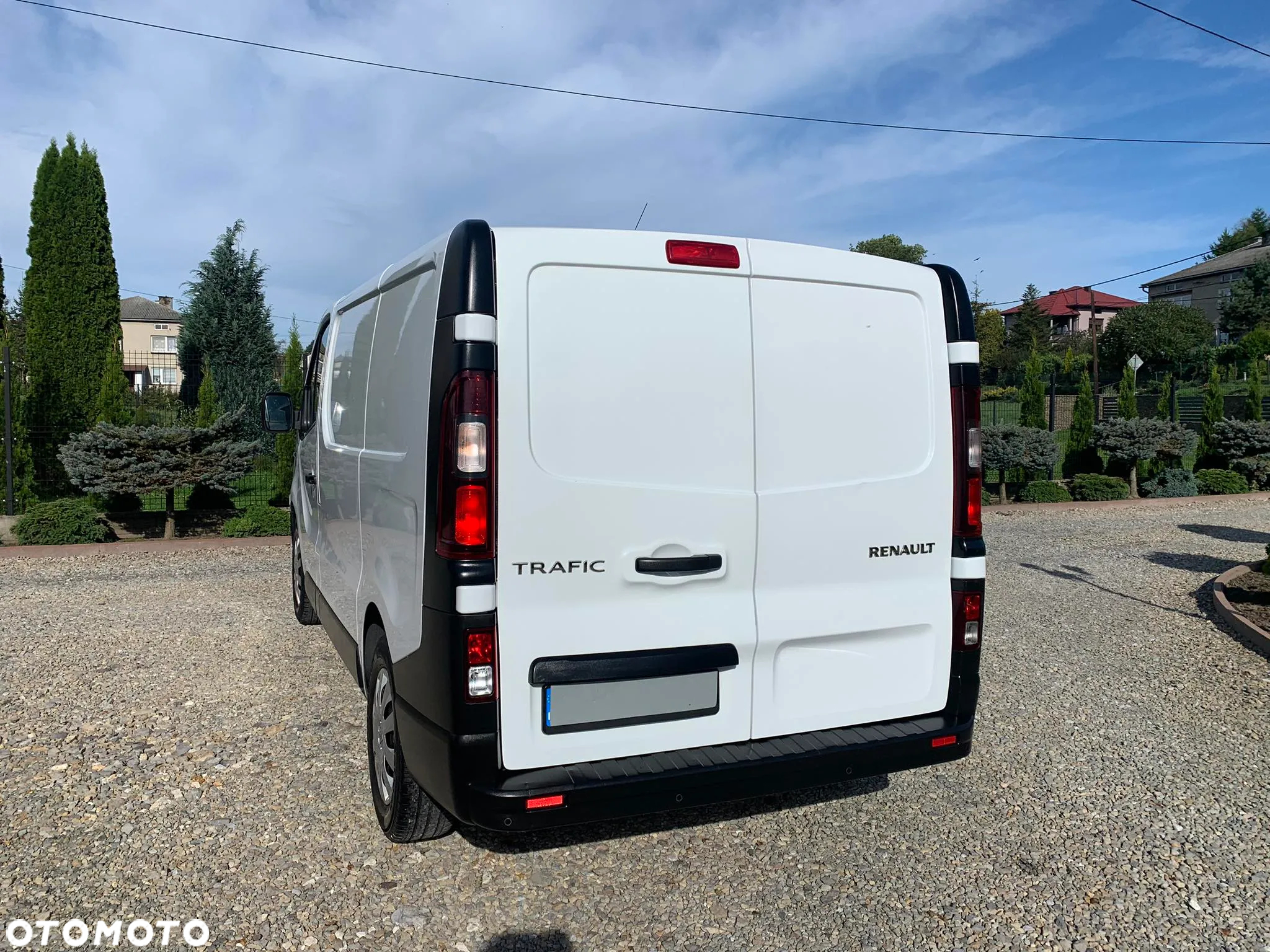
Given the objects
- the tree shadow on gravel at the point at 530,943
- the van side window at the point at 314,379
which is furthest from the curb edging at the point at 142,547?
the tree shadow on gravel at the point at 530,943

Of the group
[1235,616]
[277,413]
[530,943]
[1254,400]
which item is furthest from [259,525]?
[1254,400]

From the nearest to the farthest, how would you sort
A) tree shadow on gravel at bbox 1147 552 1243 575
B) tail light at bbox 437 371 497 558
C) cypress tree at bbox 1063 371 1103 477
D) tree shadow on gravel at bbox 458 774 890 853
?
tail light at bbox 437 371 497 558
tree shadow on gravel at bbox 458 774 890 853
tree shadow on gravel at bbox 1147 552 1243 575
cypress tree at bbox 1063 371 1103 477

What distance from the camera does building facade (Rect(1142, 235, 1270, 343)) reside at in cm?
6450

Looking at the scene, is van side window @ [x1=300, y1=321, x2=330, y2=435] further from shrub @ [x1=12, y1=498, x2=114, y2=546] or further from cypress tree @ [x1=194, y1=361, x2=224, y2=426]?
cypress tree @ [x1=194, y1=361, x2=224, y2=426]

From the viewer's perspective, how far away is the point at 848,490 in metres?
3.12

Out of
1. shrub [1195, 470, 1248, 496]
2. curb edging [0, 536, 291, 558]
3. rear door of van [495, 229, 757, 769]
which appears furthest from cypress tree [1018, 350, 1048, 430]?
rear door of van [495, 229, 757, 769]

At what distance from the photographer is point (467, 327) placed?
8.75 ft

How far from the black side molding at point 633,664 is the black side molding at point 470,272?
1067 millimetres

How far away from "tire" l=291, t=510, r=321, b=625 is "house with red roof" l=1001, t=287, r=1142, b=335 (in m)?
76.3

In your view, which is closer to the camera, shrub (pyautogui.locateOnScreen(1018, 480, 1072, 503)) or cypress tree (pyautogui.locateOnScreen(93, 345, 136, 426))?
cypress tree (pyautogui.locateOnScreen(93, 345, 136, 426))

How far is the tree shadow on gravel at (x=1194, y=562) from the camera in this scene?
9352 millimetres

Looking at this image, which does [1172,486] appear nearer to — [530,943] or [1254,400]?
[1254,400]

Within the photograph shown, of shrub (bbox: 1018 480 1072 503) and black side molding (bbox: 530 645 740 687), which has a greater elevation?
black side molding (bbox: 530 645 740 687)

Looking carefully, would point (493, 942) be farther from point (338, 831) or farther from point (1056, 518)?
point (1056, 518)
